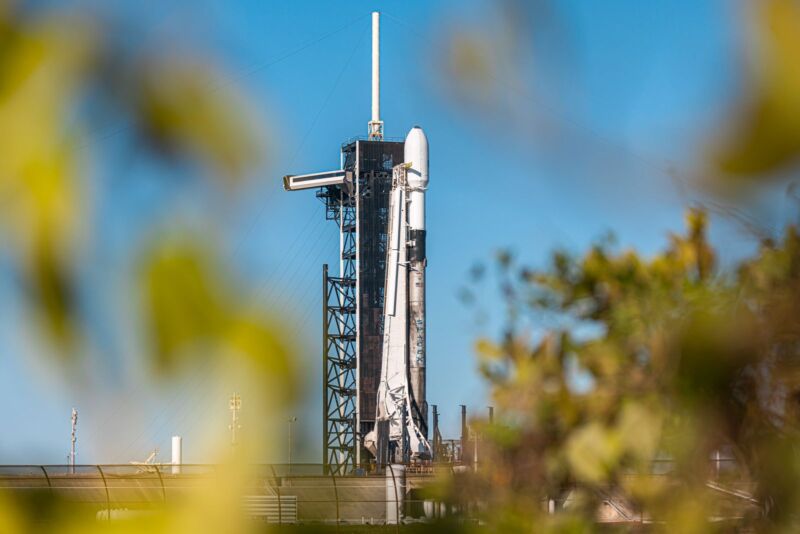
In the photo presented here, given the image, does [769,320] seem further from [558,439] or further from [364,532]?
[364,532]

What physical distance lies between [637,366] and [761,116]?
115 centimetres

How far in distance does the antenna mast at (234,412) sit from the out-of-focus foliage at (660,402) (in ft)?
2.35

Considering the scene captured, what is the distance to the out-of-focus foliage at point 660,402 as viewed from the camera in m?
1.41

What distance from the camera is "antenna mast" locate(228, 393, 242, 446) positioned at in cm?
62

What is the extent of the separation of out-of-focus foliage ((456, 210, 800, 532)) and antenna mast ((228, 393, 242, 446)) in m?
0.72

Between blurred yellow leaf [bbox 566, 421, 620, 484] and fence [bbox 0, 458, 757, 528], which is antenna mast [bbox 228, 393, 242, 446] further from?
blurred yellow leaf [bbox 566, 421, 620, 484]

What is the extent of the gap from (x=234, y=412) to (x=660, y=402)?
1060 millimetres

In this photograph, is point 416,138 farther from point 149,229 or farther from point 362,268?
point 149,229

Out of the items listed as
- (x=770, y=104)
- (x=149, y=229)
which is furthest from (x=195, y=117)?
(x=770, y=104)

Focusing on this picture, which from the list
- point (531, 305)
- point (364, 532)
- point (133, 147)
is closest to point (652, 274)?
point (531, 305)

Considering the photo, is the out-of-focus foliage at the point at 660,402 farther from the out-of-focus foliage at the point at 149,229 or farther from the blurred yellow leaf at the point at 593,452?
the out-of-focus foliage at the point at 149,229

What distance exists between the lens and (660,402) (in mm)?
1563

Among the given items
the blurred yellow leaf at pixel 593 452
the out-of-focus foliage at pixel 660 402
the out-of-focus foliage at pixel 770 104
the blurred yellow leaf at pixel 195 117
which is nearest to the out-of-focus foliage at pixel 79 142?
the blurred yellow leaf at pixel 195 117

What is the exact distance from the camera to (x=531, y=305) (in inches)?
83.7
